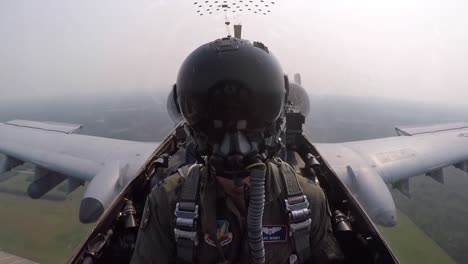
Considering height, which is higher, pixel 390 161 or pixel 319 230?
pixel 319 230

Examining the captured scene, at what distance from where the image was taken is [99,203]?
5.49 meters

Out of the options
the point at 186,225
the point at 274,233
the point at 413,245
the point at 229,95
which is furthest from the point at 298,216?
the point at 413,245

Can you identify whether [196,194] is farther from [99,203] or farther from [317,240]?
[99,203]

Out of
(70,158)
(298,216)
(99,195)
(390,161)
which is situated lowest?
(390,161)

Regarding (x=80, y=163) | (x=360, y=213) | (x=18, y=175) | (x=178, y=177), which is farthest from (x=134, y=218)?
(x=18, y=175)

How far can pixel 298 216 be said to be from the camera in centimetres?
156

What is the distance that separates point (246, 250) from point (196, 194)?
46cm

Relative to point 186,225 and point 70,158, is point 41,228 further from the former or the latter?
point 186,225

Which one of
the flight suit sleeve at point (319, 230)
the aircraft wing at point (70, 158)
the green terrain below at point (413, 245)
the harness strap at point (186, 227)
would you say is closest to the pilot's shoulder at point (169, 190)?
the harness strap at point (186, 227)

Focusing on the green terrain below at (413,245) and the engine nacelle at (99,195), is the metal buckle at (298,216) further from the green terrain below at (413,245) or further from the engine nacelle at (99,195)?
the green terrain below at (413,245)

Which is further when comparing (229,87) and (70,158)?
(70,158)

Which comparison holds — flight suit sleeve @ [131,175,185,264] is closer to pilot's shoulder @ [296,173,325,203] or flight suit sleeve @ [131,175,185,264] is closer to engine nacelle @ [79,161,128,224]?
pilot's shoulder @ [296,173,325,203]

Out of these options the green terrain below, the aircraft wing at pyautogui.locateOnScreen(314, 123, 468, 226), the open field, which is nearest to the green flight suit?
the aircraft wing at pyautogui.locateOnScreen(314, 123, 468, 226)

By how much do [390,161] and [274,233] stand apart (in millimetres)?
7082
